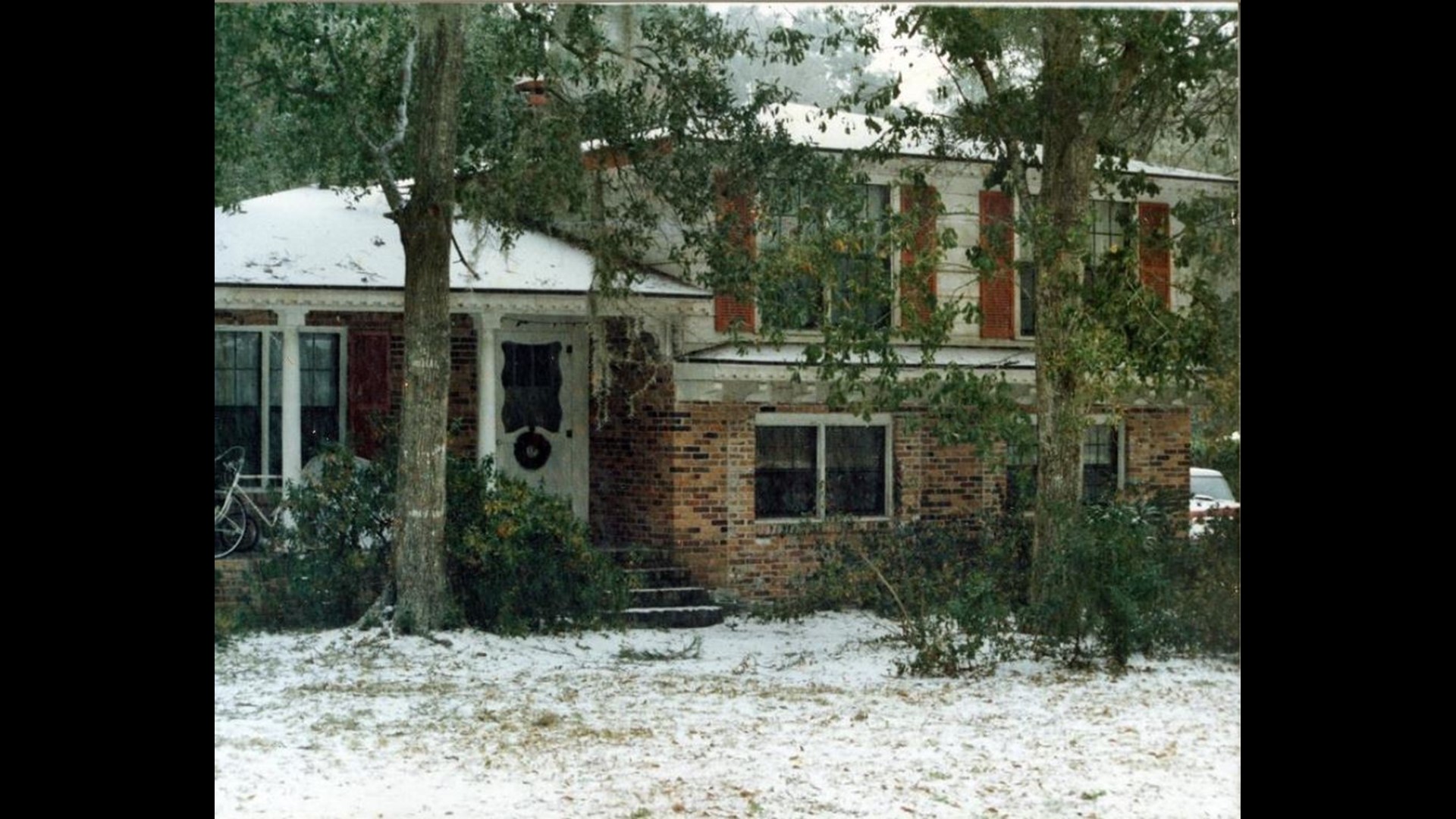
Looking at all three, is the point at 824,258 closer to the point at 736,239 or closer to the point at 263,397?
the point at 736,239

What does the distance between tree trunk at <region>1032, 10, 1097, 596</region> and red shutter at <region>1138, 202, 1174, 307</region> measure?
542 mm

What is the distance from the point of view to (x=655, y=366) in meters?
10.9

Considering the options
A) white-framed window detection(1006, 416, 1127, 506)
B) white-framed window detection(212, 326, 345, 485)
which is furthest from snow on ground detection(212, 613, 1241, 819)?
white-framed window detection(1006, 416, 1127, 506)

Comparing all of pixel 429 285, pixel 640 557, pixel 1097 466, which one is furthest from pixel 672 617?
pixel 1097 466

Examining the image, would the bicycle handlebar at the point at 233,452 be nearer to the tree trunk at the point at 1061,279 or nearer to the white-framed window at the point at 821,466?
the white-framed window at the point at 821,466

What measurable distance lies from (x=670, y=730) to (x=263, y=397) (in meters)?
3.32

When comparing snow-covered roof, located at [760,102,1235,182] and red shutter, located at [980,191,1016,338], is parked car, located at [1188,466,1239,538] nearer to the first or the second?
red shutter, located at [980,191,1016,338]
